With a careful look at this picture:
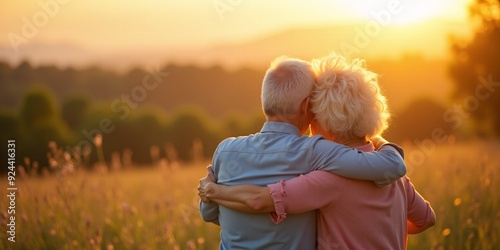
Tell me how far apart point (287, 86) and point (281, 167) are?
1.33 ft

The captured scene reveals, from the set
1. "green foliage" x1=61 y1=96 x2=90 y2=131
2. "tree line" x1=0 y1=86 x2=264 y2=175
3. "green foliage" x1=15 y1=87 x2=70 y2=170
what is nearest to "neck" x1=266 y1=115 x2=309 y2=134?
"green foliage" x1=15 y1=87 x2=70 y2=170

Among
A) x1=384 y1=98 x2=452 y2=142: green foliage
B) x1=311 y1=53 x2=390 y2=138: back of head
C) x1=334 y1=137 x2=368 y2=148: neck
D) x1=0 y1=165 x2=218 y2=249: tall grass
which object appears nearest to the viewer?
x1=311 y1=53 x2=390 y2=138: back of head

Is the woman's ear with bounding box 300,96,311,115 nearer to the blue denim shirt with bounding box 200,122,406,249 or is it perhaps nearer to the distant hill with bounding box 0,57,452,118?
the blue denim shirt with bounding box 200,122,406,249

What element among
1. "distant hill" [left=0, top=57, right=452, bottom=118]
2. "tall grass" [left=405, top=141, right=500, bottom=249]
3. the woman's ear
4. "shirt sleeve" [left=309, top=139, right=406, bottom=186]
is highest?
"distant hill" [left=0, top=57, right=452, bottom=118]

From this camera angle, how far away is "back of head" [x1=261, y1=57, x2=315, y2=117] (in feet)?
10.1

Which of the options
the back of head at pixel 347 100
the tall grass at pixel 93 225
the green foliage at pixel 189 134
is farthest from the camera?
the green foliage at pixel 189 134

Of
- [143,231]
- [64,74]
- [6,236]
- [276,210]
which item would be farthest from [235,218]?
[64,74]

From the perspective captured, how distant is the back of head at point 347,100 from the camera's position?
10.1 ft

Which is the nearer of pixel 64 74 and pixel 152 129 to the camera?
pixel 152 129

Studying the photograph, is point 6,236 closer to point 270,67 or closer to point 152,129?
point 270,67

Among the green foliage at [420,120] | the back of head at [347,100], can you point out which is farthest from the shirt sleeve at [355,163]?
the green foliage at [420,120]

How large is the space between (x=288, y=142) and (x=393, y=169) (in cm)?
53

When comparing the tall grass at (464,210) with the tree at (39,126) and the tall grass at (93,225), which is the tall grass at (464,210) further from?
the tree at (39,126)

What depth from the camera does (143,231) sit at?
4.96 m
